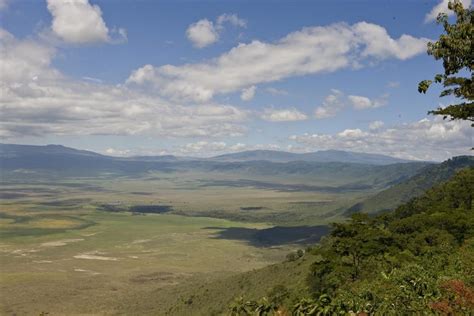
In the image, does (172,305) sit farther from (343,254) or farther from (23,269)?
(23,269)

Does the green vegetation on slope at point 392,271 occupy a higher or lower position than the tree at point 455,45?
lower

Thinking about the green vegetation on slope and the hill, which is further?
the hill

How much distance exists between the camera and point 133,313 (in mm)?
96062

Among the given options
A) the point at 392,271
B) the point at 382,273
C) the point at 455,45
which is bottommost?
the point at 392,271

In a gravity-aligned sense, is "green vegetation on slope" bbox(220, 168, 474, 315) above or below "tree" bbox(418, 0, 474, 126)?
below

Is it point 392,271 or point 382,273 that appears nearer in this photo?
point 382,273

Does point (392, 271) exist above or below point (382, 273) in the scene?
below

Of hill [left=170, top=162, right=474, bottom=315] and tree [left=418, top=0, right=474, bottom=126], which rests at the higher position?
tree [left=418, top=0, right=474, bottom=126]

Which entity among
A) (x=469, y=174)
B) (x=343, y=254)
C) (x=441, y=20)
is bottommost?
(x=343, y=254)

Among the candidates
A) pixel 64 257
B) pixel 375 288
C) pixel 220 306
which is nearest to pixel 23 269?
pixel 64 257

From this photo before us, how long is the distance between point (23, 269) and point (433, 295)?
494ft

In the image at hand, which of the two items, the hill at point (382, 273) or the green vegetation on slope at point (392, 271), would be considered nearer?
the green vegetation on slope at point (392, 271)

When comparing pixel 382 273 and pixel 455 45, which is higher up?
pixel 455 45

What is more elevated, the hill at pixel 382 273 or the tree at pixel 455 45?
the tree at pixel 455 45
